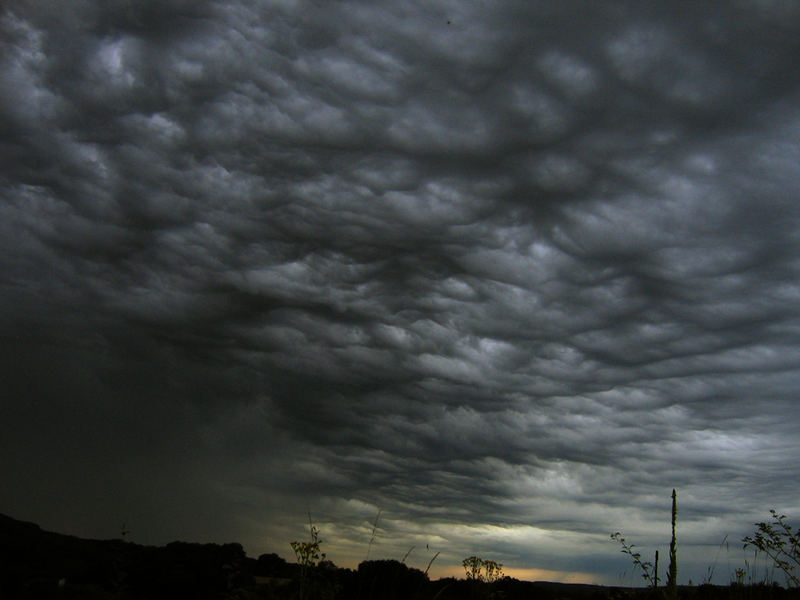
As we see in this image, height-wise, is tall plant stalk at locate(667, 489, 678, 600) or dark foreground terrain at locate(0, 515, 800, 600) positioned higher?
tall plant stalk at locate(667, 489, 678, 600)

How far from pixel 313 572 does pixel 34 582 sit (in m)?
10.3

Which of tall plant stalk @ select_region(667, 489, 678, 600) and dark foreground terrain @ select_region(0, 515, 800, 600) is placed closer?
tall plant stalk @ select_region(667, 489, 678, 600)

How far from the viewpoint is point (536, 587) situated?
34719mm

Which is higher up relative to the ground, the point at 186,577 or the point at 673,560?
the point at 673,560

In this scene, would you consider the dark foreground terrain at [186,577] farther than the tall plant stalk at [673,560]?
Yes

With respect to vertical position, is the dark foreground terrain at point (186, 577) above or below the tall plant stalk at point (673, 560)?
below

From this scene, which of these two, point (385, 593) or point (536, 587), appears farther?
point (536, 587)

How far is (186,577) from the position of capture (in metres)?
25.9

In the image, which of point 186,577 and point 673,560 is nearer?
point 673,560

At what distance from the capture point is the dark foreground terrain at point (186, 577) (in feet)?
40.3

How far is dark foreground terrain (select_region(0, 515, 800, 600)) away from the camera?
40.3 feet

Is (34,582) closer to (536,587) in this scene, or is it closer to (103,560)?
(103,560)

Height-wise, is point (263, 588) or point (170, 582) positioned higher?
point (263, 588)

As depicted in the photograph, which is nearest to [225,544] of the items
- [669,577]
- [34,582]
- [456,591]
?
[456,591]
